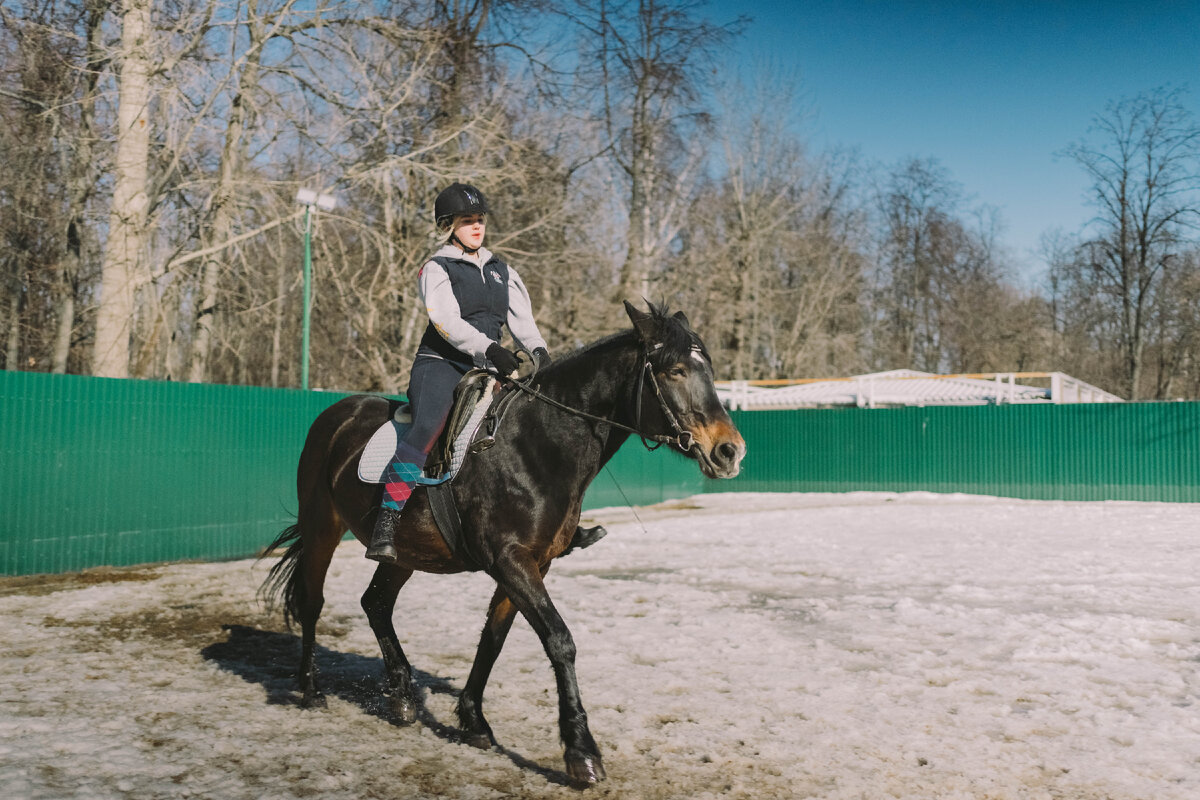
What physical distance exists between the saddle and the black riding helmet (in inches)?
32.7

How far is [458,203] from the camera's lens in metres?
4.61

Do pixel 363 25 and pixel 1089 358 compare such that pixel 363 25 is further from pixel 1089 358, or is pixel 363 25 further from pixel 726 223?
pixel 1089 358

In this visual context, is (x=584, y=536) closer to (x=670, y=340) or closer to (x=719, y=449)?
(x=719, y=449)

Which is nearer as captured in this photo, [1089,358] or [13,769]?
[13,769]

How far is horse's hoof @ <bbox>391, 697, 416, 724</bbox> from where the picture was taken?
15.3ft

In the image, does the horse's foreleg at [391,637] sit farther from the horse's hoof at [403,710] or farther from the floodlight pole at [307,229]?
the floodlight pole at [307,229]

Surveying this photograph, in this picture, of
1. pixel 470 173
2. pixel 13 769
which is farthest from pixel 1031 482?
pixel 13 769

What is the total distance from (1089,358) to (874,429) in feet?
72.4

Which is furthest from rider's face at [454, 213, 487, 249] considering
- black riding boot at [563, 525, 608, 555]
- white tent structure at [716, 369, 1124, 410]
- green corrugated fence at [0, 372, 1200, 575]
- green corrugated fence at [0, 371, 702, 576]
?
white tent structure at [716, 369, 1124, 410]

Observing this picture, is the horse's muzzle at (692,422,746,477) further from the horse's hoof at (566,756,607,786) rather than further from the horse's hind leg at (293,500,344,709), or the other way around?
the horse's hind leg at (293,500,344,709)

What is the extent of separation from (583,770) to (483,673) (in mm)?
929

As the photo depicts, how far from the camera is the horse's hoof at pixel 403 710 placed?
4664 mm

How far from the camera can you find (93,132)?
47.2ft

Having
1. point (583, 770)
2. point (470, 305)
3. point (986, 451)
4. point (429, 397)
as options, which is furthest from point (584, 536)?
point (986, 451)
